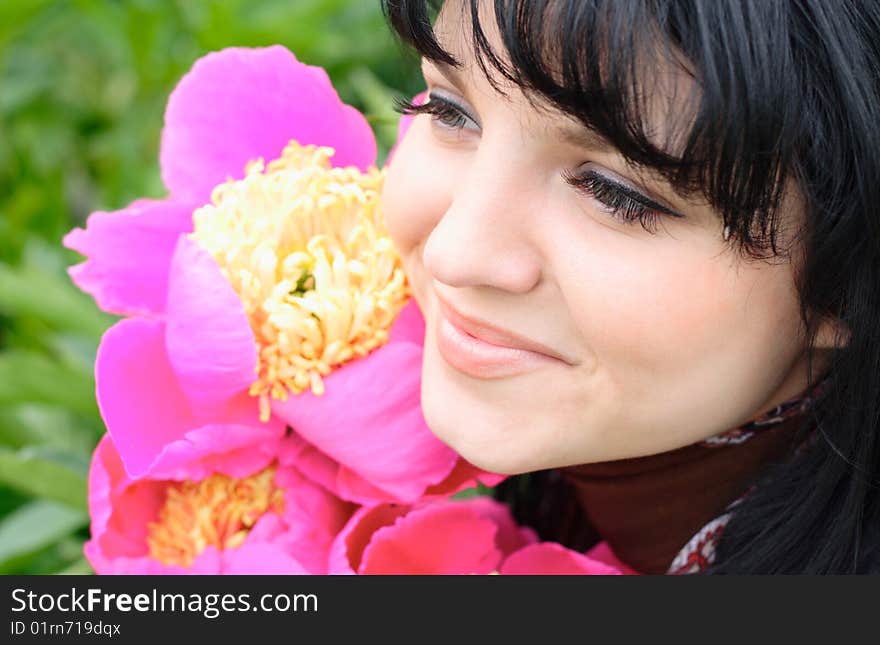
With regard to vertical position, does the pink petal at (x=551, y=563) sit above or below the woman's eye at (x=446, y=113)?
below

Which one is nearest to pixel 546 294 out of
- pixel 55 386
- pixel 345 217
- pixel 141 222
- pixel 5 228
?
pixel 345 217

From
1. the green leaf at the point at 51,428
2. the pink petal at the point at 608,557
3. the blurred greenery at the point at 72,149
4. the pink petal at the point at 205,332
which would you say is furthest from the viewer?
the green leaf at the point at 51,428

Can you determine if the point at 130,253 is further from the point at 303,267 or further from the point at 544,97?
the point at 544,97

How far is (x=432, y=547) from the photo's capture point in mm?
836

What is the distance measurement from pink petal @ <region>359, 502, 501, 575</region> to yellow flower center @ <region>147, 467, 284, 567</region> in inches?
3.8

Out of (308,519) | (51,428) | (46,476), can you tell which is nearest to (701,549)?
(308,519)

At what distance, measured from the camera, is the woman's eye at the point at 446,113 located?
2.57ft

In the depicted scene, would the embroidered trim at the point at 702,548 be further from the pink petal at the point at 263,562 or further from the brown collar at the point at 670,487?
the pink petal at the point at 263,562

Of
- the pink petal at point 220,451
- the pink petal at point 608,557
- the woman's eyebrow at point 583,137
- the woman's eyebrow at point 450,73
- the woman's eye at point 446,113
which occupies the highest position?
the woman's eyebrow at point 450,73

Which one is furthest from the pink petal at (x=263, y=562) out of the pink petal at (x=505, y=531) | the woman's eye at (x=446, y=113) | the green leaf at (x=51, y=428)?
the green leaf at (x=51, y=428)

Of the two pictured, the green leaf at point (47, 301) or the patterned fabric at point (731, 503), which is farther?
the green leaf at point (47, 301)

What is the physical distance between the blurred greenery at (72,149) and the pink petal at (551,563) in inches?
15.5

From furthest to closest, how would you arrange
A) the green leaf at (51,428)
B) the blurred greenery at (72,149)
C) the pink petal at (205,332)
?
1. the green leaf at (51,428)
2. the blurred greenery at (72,149)
3. the pink petal at (205,332)

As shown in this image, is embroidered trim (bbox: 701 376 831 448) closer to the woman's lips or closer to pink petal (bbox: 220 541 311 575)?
the woman's lips
